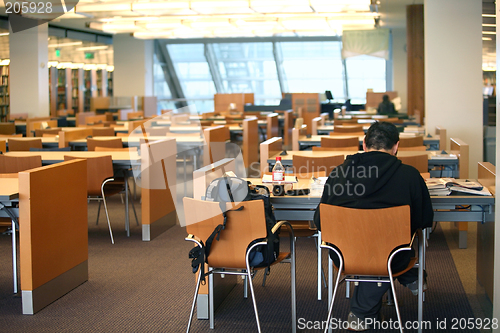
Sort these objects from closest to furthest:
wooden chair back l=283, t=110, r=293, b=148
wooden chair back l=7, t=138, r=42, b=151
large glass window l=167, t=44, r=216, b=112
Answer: wooden chair back l=7, t=138, r=42, b=151
wooden chair back l=283, t=110, r=293, b=148
large glass window l=167, t=44, r=216, b=112

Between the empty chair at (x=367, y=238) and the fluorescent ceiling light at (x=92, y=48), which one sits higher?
the fluorescent ceiling light at (x=92, y=48)

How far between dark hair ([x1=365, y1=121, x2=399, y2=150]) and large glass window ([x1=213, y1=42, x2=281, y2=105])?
17.0 metres

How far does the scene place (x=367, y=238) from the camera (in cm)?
258

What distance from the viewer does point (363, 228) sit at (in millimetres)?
2570

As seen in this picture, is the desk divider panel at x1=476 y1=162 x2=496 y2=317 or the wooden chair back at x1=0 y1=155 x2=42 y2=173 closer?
the desk divider panel at x1=476 y1=162 x2=496 y2=317

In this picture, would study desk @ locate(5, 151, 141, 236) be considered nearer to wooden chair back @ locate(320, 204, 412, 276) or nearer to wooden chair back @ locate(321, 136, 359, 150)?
wooden chair back @ locate(321, 136, 359, 150)

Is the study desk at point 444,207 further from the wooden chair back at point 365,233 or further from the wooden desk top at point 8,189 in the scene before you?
the wooden desk top at point 8,189

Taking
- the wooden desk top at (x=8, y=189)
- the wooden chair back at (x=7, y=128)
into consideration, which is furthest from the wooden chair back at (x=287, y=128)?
the wooden desk top at (x=8, y=189)

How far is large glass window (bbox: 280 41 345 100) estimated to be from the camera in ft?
63.3

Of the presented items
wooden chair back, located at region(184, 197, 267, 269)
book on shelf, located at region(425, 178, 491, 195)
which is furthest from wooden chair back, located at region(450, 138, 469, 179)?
wooden chair back, located at region(184, 197, 267, 269)

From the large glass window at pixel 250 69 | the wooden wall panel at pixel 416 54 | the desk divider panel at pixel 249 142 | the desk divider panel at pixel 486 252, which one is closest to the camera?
the desk divider panel at pixel 486 252

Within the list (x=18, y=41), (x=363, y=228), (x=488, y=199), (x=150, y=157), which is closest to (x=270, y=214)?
(x=363, y=228)

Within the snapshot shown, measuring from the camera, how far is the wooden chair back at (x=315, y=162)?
445 centimetres

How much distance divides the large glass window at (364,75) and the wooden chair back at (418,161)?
590 inches
